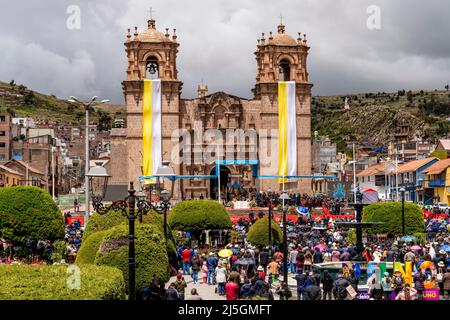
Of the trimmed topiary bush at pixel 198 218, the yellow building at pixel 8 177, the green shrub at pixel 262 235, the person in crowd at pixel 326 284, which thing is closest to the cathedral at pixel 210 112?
the yellow building at pixel 8 177

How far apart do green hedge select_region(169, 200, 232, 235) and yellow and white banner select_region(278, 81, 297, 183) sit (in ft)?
111

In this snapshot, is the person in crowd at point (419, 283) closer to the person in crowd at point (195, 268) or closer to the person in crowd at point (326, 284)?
the person in crowd at point (326, 284)

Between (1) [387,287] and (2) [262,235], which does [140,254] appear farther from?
(2) [262,235]

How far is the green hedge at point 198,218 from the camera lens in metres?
40.7

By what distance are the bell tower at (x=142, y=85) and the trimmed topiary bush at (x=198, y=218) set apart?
35.0m

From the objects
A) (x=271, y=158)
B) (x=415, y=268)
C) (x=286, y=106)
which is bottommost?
(x=415, y=268)

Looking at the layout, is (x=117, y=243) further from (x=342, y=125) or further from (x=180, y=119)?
(x=342, y=125)

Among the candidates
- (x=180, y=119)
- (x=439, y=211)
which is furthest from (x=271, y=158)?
(x=439, y=211)

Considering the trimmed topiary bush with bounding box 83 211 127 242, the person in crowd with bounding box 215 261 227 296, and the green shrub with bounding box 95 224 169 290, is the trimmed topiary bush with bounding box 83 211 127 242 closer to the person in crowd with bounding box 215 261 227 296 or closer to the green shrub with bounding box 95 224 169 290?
the person in crowd with bounding box 215 261 227 296

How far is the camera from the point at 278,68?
7956cm

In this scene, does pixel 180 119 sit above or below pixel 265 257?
above

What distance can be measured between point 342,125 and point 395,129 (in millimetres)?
17327

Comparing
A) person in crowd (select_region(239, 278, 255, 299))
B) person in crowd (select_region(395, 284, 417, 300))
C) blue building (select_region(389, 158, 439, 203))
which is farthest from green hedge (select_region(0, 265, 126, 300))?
blue building (select_region(389, 158, 439, 203))

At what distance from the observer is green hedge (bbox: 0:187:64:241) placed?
32844mm
